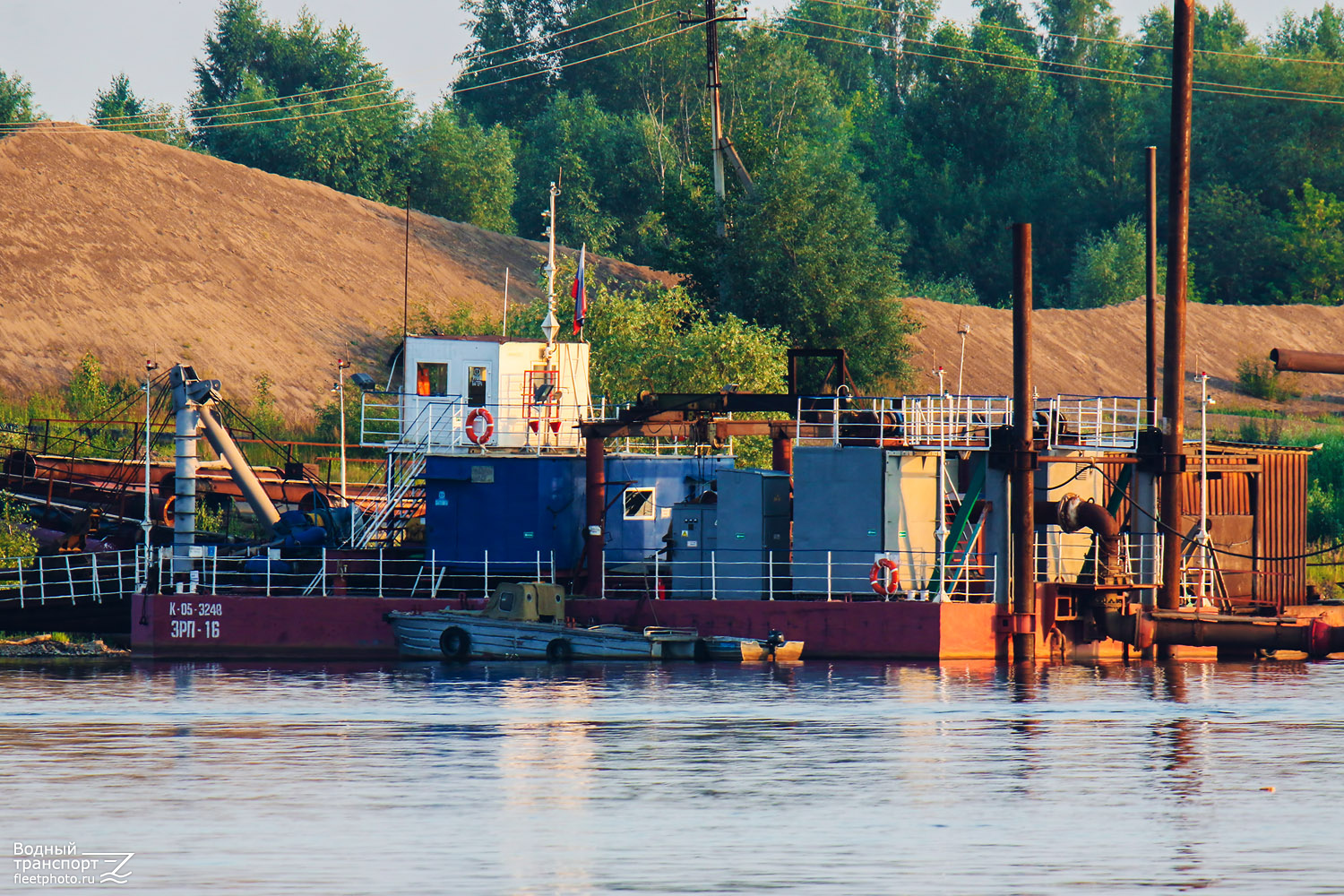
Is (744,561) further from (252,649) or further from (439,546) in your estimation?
(252,649)

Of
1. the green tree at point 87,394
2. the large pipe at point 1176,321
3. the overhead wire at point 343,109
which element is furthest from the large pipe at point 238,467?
the overhead wire at point 343,109

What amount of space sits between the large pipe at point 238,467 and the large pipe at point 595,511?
8.60m

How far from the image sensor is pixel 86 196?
90.3 m

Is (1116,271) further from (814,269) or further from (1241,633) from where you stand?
(1241,633)

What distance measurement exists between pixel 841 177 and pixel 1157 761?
158ft

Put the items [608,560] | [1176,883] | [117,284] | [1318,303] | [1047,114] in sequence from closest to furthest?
[1176,883] → [608,560] → [117,284] → [1318,303] → [1047,114]

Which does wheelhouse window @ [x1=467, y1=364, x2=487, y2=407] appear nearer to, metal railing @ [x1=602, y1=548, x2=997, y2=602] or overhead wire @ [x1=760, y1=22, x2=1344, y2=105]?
metal railing @ [x1=602, y1=548, x2=997, y2=602]

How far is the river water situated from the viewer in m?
19.6

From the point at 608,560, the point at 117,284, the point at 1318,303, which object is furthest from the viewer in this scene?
the point at 1318,303

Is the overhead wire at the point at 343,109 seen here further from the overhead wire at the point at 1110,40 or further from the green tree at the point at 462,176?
the overhead wire at the point at 1110,40

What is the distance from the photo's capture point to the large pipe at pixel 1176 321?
3884cm

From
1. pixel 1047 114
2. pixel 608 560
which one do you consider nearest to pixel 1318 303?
pixel 1047 114

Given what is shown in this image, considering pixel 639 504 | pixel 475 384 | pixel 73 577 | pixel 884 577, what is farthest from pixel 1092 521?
pixel 73 577

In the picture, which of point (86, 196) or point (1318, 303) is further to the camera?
point (1318, 303)
